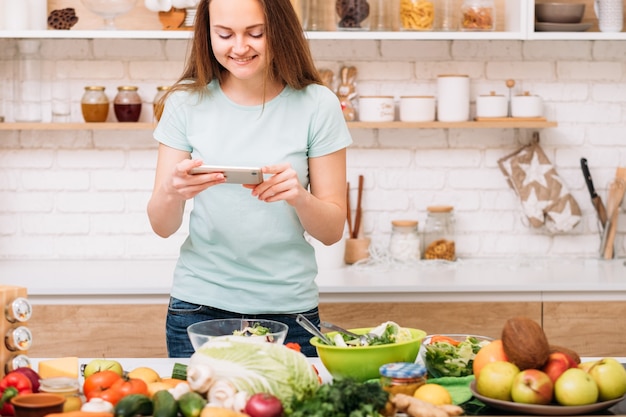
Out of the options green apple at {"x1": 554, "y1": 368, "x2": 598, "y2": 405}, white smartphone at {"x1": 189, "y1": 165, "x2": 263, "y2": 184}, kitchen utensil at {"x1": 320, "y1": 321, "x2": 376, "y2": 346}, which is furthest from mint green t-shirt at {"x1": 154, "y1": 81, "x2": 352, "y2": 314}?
green apple at {"x1": 554, "y1": 368, "x2": 598, "y2": 405}

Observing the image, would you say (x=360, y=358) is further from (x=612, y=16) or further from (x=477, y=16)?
(x=612, y=16)

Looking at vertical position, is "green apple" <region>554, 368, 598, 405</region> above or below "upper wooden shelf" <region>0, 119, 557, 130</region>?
below

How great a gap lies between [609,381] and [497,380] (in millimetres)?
188

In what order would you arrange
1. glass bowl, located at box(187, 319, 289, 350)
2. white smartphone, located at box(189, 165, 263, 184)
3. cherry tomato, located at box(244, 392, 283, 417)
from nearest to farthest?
cherry tomato, located at box(244, 392, 283, 417) → glass bowl, located at box(187, 319, 289, 350) → white smartphone, located at box(189, 165, 263, 184)

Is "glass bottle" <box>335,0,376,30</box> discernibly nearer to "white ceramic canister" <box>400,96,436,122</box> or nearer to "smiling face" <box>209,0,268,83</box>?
"white ceramic canister" <box>400,96,436,122</box>

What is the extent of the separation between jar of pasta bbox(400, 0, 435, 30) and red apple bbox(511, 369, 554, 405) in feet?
7.14

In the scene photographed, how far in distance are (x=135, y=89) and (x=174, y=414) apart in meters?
2.35

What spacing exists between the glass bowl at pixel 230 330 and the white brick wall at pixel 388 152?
201 centimetres

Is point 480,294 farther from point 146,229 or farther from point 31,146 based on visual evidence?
point 31,146

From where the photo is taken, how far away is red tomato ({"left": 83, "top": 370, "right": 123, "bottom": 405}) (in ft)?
5.12

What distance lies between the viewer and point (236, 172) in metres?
1.92

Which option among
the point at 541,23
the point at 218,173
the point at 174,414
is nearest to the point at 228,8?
the point at 218,173

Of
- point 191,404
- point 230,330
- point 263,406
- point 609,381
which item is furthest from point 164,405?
point 609,381

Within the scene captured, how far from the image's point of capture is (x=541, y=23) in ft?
11.7
